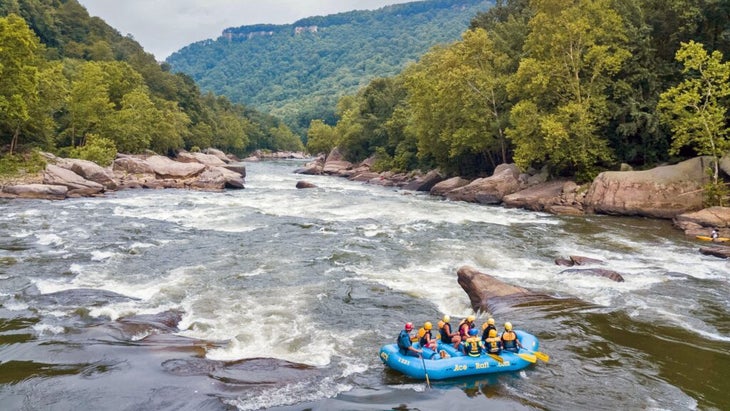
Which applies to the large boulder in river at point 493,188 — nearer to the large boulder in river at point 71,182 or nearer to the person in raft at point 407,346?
the large boulder in river at point 71,182

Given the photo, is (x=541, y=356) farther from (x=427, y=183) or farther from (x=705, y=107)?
(x=427, y=183)

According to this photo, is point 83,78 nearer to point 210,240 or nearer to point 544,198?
point 210,240

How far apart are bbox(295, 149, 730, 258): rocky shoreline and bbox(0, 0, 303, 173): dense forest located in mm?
32280

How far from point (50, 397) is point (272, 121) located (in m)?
158

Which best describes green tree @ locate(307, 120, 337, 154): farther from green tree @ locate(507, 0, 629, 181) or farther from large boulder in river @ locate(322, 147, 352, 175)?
green tree @ locate(507, 0, 629, 181)

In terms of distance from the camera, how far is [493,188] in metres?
37.3

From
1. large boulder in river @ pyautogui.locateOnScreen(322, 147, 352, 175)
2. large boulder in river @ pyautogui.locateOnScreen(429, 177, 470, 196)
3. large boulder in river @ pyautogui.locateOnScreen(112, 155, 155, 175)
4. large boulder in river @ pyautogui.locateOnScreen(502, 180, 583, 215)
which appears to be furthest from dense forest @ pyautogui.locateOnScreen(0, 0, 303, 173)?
large boulder in river @ pyautogui.locateOnScreen(502, 180, 583, 215)

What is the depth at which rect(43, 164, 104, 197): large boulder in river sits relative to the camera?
118 ft

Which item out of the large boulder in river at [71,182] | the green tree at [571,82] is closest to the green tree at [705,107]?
the green tree at [571,82]

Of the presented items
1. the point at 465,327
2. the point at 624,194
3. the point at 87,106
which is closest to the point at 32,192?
the point at 87,106

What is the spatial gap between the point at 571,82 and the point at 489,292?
2264cm

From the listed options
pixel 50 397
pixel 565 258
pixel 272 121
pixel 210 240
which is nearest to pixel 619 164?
pixel 565 258

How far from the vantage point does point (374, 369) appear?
432 inches

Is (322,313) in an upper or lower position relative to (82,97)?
lower
